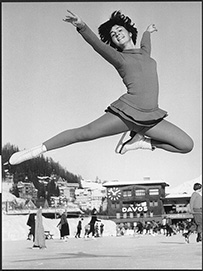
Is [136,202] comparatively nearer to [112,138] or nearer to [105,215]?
[105,215]

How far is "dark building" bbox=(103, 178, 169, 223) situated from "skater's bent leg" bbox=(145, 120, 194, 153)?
2.10ft

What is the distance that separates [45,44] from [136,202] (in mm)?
851

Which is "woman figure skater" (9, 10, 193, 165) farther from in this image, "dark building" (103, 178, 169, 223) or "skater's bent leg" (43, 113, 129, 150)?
"dark building" (103, 178, 169, 223)

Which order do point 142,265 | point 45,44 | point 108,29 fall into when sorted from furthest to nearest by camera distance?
point 45,44
point 142,265
point 108,29

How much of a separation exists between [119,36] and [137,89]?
0.74 feet

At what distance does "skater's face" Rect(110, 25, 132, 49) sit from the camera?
1664mm

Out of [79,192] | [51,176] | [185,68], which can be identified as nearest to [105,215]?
[79,192]

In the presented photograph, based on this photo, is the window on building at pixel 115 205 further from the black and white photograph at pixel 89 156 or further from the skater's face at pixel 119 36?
the skater's face at pixel 119 36

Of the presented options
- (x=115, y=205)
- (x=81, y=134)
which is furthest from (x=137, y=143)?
(x=115, y=205)

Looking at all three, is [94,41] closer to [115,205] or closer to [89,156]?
[89,156]

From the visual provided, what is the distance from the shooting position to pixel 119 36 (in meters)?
1.67

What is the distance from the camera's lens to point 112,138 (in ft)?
6.74

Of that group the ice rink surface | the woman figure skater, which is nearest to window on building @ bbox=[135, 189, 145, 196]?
the ice rink surface

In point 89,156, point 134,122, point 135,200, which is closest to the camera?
point 134,122
